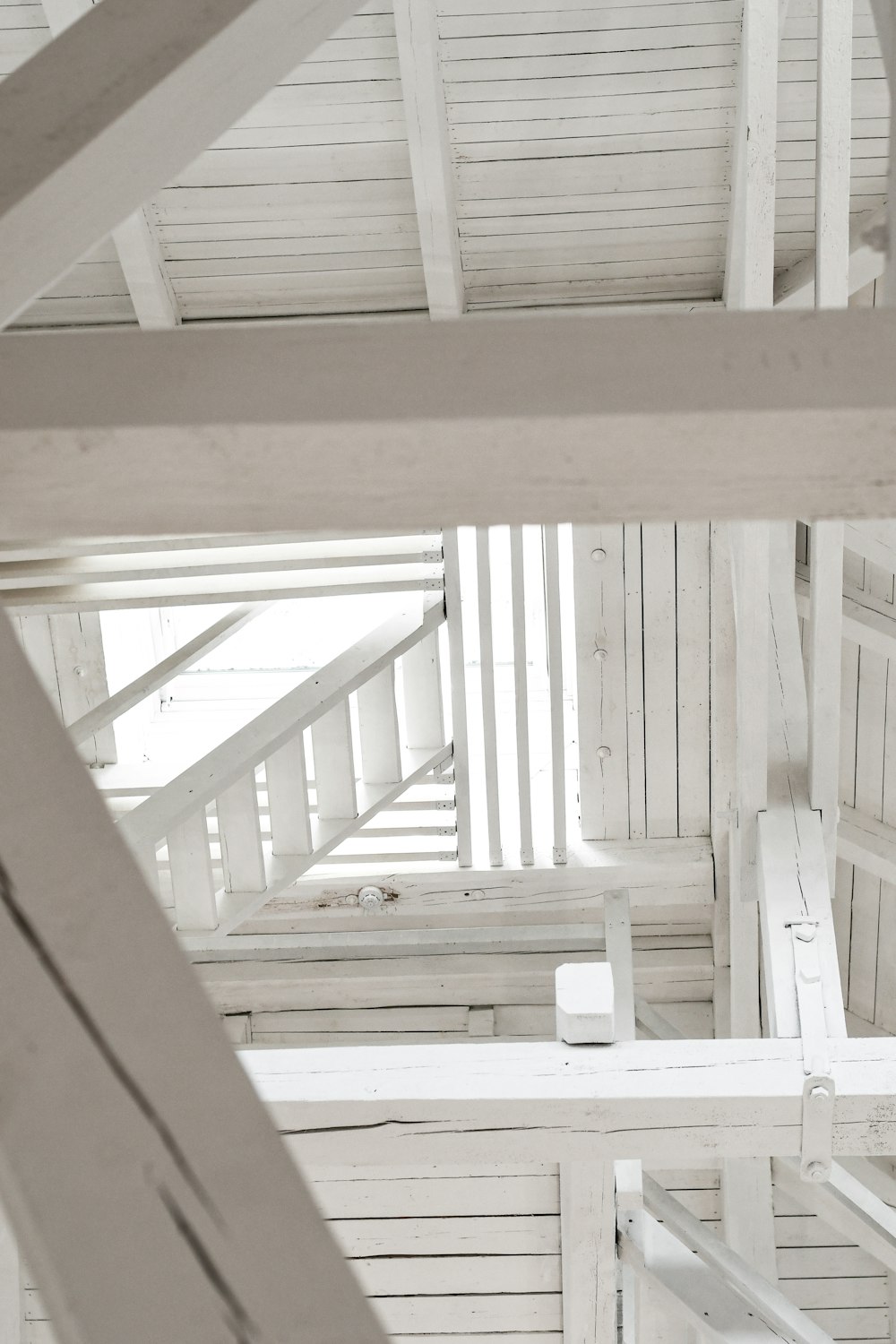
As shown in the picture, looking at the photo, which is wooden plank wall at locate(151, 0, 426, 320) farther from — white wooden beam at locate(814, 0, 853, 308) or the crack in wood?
the crack in wood

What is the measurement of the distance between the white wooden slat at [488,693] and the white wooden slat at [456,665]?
0.06 m

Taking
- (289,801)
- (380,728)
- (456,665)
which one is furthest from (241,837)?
(456,665)

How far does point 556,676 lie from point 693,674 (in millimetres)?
444

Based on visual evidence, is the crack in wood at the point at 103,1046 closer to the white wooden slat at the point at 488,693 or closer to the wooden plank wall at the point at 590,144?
the wooden plank wall at the point at 590,144

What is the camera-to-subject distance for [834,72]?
7.68 ft

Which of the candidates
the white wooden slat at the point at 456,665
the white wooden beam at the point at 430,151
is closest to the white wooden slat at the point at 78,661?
the white wooden slat at the point at 456,665

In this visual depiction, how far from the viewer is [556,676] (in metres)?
3.49

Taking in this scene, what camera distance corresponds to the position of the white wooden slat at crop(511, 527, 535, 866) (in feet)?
11.2

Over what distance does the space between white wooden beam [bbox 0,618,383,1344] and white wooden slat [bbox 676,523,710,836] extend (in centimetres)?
299

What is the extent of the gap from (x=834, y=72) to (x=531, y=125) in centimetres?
85

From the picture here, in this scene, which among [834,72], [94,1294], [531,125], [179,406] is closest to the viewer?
[94,1294]

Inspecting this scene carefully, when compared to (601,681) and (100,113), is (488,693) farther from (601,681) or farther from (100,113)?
(100,113)

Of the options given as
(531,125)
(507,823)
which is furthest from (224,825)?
(531,125)

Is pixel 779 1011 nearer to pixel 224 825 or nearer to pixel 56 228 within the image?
pixel 224 825
